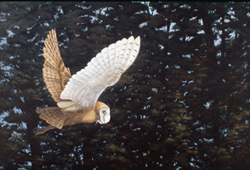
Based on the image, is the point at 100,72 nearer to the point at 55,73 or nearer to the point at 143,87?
the point at 55,73

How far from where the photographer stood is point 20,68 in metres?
4.75

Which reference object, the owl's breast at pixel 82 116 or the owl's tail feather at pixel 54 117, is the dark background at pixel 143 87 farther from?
the owl's tail feather at pixel 54 117

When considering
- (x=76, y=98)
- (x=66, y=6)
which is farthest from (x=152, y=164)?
(x=66, y=6)

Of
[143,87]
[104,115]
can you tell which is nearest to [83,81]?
[104,115]

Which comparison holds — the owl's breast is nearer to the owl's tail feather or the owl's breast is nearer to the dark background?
the owl's tail feather

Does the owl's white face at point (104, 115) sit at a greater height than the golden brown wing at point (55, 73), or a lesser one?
lesser

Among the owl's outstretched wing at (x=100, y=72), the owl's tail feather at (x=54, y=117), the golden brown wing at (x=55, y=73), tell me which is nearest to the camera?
the owl's outstretched wing at (x=100, y=72)

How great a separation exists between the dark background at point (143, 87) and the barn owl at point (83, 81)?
322mm

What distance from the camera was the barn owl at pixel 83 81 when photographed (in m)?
3.65

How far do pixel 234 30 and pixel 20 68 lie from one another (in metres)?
3.13

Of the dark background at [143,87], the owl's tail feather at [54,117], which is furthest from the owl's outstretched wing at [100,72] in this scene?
the dark background at [143,87]

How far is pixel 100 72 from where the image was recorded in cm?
377

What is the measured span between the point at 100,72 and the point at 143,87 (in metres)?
1.07

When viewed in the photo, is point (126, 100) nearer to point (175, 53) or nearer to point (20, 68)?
point (175, 53)
